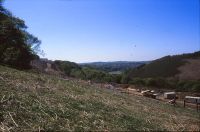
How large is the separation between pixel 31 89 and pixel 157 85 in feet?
133

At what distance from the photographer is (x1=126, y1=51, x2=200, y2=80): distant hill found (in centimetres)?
6176

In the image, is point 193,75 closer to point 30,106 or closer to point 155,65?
point 155,65

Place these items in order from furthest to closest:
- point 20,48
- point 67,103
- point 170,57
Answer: point 170,57 < point 20,48 < point 67,103

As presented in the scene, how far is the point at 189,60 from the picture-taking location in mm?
70562

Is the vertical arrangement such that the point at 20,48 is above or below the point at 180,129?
above

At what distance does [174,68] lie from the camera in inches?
2625

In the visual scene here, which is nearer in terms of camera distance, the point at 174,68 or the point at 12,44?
the point at 12,44

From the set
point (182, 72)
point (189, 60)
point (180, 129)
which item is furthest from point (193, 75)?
point (180, 129)

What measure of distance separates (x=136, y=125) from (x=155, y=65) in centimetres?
6536

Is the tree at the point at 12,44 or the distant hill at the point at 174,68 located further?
the distant hill at the point at 174,68

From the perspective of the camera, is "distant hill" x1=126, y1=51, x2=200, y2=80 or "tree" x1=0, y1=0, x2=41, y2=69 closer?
"tree" x1=0, y1=0, x2=41, y2=69

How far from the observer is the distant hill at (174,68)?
61756 millimetres

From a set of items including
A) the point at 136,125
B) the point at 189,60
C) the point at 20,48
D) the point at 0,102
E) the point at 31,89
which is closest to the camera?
the point at 0,102

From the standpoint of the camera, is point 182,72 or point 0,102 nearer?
point 0,102
